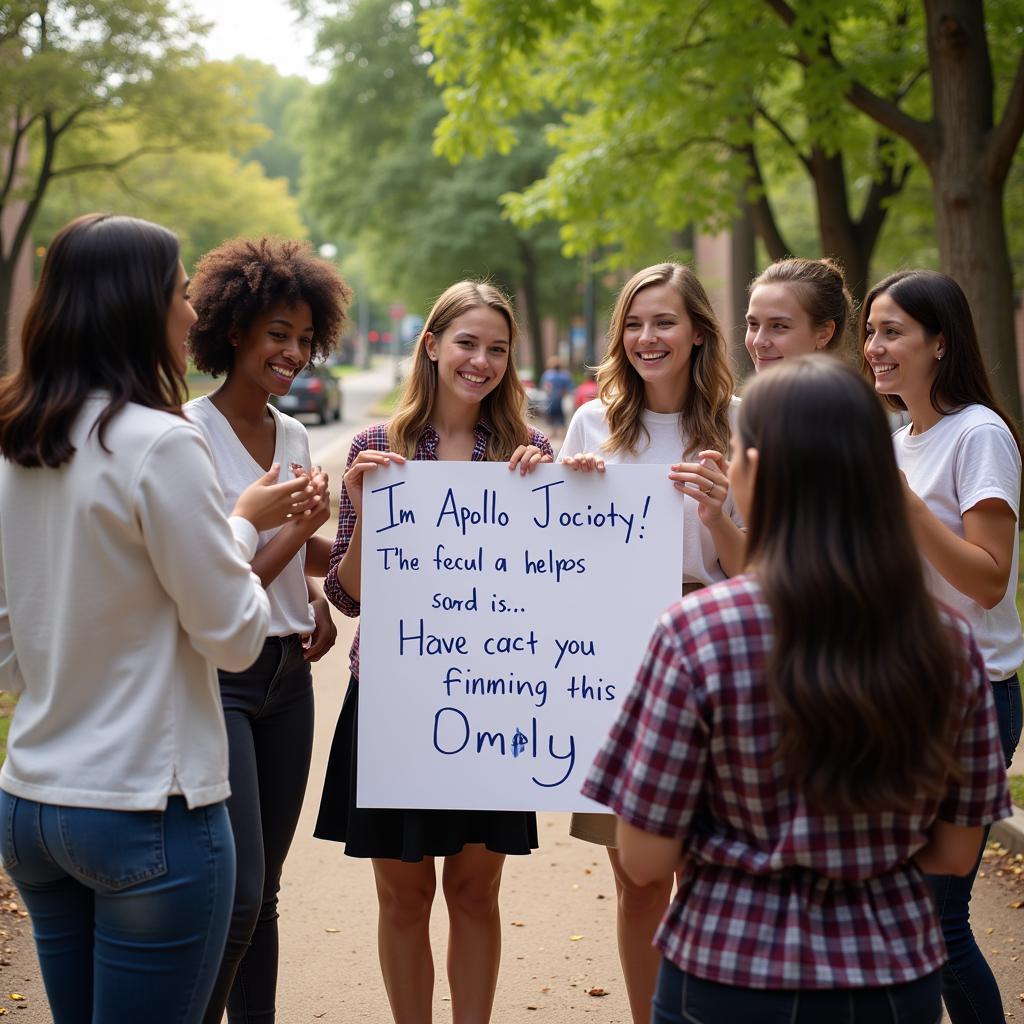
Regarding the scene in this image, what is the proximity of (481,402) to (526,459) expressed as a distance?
1.39 ft

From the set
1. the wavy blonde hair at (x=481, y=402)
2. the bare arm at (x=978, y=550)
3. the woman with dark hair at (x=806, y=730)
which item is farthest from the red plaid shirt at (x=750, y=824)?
the wavy blonde hair at (x=481, y=402)

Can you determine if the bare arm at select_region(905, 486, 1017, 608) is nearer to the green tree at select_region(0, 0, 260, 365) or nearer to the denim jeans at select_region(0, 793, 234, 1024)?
the denim jeans at select_region(0, 793, 234, 1024)

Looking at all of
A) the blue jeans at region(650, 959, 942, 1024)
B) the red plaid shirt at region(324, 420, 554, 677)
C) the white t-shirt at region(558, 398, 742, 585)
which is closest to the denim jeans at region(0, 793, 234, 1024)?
the blue jeans at region(650, 959, 942, 1024)

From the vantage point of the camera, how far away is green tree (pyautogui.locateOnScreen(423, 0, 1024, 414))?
35.5ft

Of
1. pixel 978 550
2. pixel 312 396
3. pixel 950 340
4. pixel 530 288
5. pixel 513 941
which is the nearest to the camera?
pixel 978 550

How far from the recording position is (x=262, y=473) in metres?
3.30

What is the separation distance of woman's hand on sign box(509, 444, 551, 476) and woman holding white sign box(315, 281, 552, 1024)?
70 millimetres

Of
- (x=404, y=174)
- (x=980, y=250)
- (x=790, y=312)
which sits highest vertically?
(x=404, y=174)

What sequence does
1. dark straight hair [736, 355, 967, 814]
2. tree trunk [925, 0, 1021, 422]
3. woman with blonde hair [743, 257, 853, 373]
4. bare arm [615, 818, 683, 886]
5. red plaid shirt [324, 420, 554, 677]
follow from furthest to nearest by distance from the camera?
1. tree trunk [925, 0, 1021, 422]
2. woman with blonde hair [743, 257, 853, 373]
3. red plaid shirt [324, 420, 554, 677]
4. bare arm [615, 818, 683, 886]
5. dark straight hair [736, 355, 967, 814]

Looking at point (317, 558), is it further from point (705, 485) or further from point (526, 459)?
point (705, 485)

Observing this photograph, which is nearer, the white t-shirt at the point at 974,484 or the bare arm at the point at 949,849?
the bare arm at the point at 949,849

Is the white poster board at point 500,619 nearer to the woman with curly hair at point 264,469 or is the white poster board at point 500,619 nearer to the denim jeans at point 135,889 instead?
the woman with curly hair at point 264,469

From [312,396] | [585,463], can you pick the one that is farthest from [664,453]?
[312,396]

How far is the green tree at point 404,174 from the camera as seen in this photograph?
31.1 meters
